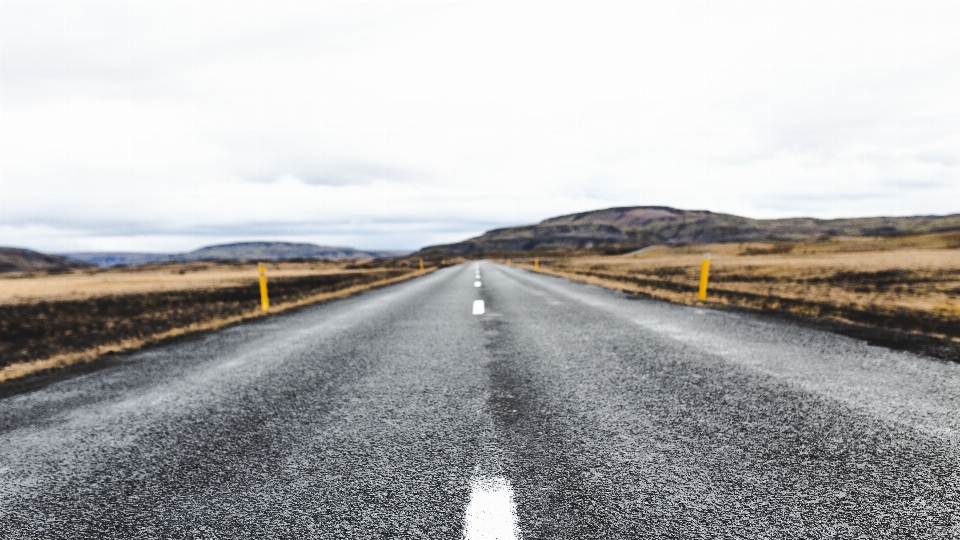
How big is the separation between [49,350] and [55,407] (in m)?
5.14

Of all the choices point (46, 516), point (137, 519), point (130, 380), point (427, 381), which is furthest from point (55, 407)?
point (427, 381)

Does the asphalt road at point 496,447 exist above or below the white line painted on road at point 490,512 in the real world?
below

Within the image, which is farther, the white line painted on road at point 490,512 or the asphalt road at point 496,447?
the asphalt road at point 496,447

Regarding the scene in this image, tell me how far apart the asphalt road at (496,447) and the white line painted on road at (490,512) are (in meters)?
0.01

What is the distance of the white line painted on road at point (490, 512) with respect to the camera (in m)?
2.13

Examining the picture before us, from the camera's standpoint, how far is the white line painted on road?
2.13 metres

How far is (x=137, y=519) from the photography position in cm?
235

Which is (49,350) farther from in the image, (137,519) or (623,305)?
(623,305)

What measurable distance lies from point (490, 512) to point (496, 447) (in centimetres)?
82

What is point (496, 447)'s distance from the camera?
10.3 feet

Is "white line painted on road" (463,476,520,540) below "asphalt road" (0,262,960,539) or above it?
above

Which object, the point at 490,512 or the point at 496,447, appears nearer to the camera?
the point at 490,512

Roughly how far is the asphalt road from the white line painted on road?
0.4 inches

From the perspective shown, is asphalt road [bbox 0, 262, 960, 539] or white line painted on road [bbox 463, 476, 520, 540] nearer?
white line painted on road [bbox 463, 476, 520, 540]
